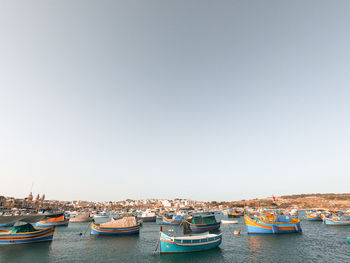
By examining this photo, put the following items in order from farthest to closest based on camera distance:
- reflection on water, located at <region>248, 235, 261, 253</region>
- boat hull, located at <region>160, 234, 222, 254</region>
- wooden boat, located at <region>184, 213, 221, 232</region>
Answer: wooden boat, located at <region>184, 213, 221, 232</region>, reflection on water, located at <region>248, 235, 261, 253</region>, boat hull, located at <region>160, 234, 222, 254</region>

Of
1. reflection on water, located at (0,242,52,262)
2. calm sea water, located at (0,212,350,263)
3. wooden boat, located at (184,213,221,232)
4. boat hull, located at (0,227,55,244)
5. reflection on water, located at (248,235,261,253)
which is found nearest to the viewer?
reflection on water, located at (0,242,52,262)

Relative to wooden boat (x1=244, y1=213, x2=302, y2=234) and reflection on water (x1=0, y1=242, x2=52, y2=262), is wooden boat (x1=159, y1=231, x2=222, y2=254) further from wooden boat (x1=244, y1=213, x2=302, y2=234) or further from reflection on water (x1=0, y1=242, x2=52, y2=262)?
wooden boat (x1=244, y1=213, x2=302, y2=234)

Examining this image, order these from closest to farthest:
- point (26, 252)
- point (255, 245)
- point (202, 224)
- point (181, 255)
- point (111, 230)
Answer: point (181, 255) < point (26, 252) < point (255, 245) < point (111, 230) < point (202, 224)

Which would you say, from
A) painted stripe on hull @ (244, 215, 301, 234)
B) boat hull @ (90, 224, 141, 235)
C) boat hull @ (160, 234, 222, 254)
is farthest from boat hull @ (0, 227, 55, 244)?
painted stripe on hull @ (244, 215, 301, 234)

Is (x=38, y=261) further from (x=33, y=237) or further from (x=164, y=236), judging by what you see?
(x=164, y=236)

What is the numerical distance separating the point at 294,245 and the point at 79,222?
249ft

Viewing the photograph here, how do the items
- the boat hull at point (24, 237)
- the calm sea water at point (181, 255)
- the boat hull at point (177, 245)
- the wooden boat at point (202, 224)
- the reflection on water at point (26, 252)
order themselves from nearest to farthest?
the reflection on water at point (26, 252)
the calm sea water at point (181, 255)
the boat hull at point (177, 245)
the boat hull at point (24, 237)
the wooden boat at point (202, 224)

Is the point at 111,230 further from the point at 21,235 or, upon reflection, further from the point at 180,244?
the point at 180,244

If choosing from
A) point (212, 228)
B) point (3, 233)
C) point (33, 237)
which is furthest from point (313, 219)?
point (3, 233)

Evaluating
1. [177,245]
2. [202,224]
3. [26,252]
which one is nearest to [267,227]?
[202,224]

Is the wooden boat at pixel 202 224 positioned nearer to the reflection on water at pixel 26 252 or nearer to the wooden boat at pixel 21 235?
the reflection on water at pixel 26 252

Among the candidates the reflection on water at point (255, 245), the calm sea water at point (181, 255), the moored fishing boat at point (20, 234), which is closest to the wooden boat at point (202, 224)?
the calm sea water at point (181, 255)

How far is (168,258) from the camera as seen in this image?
26.1 meters

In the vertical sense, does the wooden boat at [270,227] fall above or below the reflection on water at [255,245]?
above
